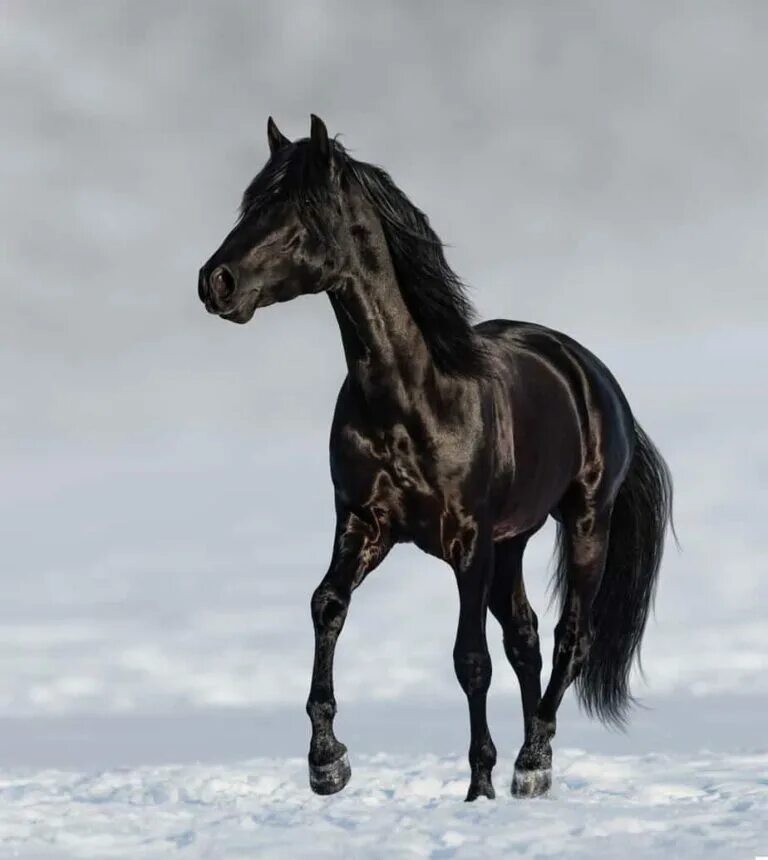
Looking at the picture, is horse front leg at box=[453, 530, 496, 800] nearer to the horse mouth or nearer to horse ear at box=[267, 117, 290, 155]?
the horse mouth

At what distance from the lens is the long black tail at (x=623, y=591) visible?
8.96m

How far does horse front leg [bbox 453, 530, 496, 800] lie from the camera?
701cm

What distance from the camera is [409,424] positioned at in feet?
23.0

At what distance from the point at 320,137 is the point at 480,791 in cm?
316

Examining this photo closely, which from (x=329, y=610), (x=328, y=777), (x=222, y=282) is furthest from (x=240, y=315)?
(x=328, y=777)

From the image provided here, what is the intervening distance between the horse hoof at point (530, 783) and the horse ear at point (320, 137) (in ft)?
11.0

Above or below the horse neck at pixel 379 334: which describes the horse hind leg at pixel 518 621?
below

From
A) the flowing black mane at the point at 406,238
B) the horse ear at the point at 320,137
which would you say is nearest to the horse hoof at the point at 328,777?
the flowing black mane at the point at 406,238

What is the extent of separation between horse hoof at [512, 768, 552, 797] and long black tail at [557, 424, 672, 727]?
1160mm

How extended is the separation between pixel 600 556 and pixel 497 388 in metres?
1.50

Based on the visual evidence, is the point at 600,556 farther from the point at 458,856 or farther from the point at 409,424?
the point at 458,856

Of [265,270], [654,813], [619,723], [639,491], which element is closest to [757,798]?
[654,813]

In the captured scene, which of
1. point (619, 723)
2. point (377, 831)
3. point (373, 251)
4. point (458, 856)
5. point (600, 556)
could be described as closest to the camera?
point (458, 856)

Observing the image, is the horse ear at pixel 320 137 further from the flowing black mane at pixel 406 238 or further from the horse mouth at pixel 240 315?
the horse mouth at pixel 240 315
